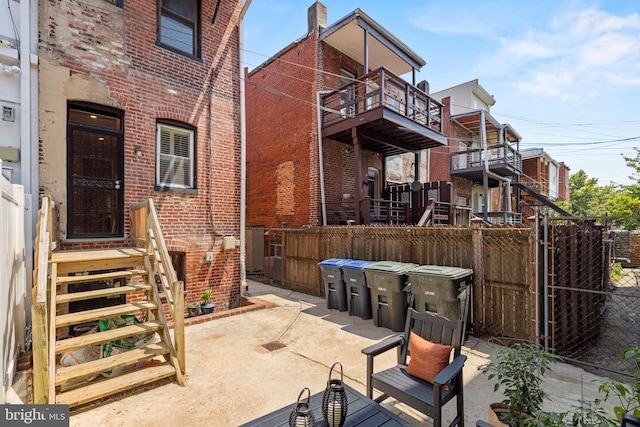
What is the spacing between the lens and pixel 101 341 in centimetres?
363

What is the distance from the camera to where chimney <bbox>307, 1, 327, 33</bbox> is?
33.3 feet

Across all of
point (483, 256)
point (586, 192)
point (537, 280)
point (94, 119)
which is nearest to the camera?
point (537, 280)

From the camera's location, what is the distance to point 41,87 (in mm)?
5051

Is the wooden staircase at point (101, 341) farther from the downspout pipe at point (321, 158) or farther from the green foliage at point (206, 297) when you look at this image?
the downspout pipe at point (321, 158)

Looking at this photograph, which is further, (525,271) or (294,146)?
(294,146)

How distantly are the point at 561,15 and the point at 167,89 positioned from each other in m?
8.76

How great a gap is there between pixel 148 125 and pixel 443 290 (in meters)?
6.53

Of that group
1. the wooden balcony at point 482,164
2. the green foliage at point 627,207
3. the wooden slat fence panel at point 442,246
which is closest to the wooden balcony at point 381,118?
the wooden slat fence panel at point 442,246

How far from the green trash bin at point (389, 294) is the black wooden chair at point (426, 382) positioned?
2380 millimetres

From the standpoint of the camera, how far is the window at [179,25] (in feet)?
21.5

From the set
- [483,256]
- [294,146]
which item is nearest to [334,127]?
[294,146]

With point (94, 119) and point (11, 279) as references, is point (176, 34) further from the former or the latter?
point (11, 279)

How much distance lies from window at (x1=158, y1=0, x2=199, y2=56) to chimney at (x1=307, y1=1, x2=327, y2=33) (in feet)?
14.9

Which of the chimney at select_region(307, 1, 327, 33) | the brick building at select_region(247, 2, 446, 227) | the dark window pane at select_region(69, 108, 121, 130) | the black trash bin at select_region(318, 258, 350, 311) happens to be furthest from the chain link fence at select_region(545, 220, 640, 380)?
the chimney at select_region(307, 1, 327, 33)
